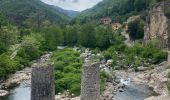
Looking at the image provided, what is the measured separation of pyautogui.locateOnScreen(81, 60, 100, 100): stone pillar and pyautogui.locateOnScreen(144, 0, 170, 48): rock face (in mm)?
52470

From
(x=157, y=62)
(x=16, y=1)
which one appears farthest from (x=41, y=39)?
(x=16, y=1)

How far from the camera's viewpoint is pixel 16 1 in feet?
493

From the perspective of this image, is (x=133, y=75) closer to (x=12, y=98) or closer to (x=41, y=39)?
(x=12, y=98)

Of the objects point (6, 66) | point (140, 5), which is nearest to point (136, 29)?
point (140, 5)

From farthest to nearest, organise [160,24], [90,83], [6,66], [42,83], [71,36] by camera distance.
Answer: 1. [71,36]
2. [160,24]
3. [6,66]
4. [90,83]
5. [42,83]

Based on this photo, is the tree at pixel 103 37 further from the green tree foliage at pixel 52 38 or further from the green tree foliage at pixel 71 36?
the green tree foliage at pixel 52 38

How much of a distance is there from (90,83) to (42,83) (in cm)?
186

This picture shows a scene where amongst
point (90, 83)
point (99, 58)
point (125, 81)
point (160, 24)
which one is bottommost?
point (125, 81)

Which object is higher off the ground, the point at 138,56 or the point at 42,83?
the point at 42,83

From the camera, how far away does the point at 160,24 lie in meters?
66.8

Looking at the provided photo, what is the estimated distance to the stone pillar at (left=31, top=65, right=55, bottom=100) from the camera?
11.8m

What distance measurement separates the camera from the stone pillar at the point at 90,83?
13133mm

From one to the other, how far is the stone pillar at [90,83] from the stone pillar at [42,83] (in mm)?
1485

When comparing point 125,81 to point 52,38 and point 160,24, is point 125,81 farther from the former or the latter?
point 52,38
